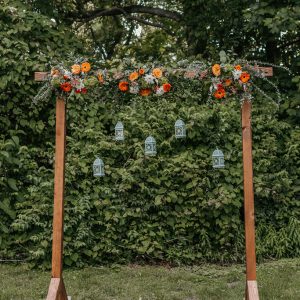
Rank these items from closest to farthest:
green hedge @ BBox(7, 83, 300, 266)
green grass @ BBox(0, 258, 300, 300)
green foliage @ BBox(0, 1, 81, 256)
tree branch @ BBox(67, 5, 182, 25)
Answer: green grass @ BBox(0, 258, 300, 300)
green hedge @ BBox(7, 83, 300, 266)
green foliage @ BBox(0, 1, 81, 256)
tree branch @ BBox(67, 5, 182, 25)

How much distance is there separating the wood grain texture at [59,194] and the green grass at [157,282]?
1.08 m

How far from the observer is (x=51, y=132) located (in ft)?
23.0

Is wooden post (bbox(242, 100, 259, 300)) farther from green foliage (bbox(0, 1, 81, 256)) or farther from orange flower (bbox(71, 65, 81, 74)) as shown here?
green foliage (bbox(0, 1, 81, 256))

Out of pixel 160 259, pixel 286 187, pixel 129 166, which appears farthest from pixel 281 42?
pixel 160 259

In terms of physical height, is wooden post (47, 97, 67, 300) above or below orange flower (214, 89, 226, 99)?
below

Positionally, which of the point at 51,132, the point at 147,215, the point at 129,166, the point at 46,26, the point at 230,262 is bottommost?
the point at 230,262

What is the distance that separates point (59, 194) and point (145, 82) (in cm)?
118

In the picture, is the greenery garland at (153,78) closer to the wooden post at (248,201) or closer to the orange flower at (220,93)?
the orange flower at (220,93)

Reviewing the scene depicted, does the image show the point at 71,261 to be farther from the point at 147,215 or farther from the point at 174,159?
the point at 174,159

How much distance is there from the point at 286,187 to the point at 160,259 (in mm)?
1862

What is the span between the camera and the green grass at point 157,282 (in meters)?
5.20

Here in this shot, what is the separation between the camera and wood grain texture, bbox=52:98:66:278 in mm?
4234

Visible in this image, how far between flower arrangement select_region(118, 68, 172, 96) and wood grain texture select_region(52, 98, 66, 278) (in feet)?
1.87

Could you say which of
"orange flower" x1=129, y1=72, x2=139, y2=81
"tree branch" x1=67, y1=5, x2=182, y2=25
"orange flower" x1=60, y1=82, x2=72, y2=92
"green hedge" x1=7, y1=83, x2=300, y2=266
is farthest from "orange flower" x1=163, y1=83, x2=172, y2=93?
"tree branch" x1=67, y1=5, x2=182, y2=25
